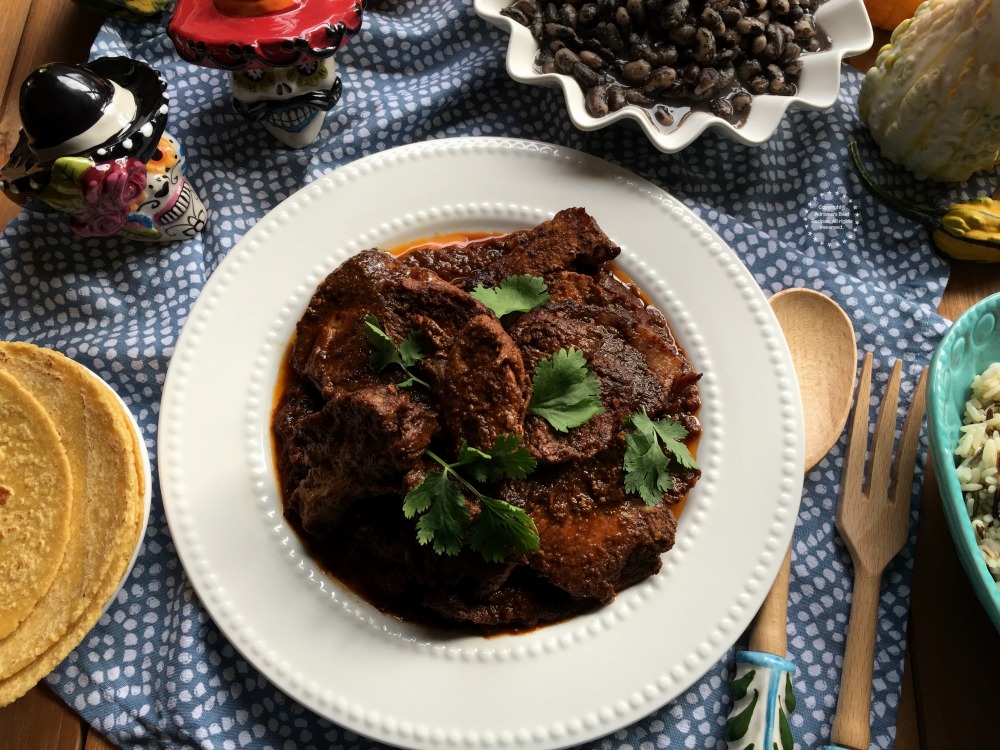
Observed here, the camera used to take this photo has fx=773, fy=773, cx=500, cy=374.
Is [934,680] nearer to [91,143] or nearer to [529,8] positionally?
[529,8]

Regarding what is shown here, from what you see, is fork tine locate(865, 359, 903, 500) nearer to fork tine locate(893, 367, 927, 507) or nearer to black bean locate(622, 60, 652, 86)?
fork tine locate(893, 367, 927, 507)

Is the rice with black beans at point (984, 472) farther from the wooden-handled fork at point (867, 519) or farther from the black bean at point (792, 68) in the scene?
the black bean at point (792, 68)

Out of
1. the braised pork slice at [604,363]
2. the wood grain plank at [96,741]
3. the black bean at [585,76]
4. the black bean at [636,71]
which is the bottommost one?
the wood grain plank at [96,741]

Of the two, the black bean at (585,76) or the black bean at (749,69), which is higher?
the black bean at (749,69)

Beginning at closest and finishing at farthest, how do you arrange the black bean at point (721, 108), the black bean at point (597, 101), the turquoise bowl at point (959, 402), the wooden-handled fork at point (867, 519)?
the turquoise bowl at point (959, 402), the wooden-handled fork at point (867, 519), the black bean at point (597, 101), the black bean at point (721, 108)

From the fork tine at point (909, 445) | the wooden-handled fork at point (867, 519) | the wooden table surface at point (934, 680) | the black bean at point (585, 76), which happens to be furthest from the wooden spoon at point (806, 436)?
the black bean at point (585, 76)

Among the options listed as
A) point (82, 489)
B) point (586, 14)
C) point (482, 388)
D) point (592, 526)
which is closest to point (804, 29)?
point (586, 14)

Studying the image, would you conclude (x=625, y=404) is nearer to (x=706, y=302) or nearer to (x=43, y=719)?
(x=706, y=302)
